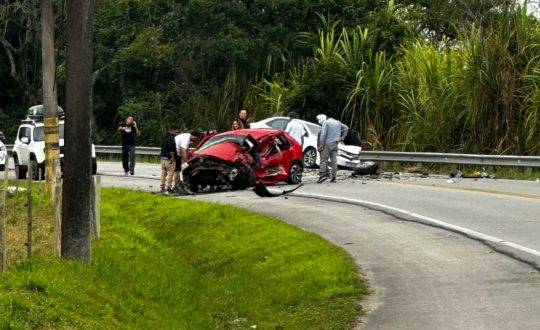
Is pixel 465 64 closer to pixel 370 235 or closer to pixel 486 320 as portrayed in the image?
pixel 370 235

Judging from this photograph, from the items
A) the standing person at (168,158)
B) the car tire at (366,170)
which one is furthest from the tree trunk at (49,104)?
the car tire at (366,170)

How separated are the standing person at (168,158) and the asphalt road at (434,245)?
3.25 ft

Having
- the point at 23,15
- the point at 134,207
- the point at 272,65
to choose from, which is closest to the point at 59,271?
the point at 134,207

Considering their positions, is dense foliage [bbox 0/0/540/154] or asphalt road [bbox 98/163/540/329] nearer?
asphalt road [bbox 98/163/540/329]

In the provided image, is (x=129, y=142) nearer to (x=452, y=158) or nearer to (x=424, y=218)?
(x=452, y=158)

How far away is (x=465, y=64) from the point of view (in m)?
31.8

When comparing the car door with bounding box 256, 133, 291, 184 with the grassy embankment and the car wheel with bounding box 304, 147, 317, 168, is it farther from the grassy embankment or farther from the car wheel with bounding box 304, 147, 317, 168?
the car wheel with bounding box 304, 147, 317, 168

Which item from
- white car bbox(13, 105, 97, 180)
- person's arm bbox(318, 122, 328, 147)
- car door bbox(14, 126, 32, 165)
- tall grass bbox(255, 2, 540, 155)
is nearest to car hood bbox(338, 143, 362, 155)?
person's arm bbox(318, 122, 328, 147)

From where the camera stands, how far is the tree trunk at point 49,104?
2052cm

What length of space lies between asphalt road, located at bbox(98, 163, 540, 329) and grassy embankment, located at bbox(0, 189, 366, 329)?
490 millimetres

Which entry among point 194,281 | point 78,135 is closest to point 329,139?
point 194,281

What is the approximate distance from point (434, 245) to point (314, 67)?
2284 cm

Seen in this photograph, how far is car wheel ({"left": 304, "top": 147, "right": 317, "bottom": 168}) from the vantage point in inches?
1226

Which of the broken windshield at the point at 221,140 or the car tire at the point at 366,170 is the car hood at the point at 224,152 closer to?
the broken windshield at the point at 221,140
